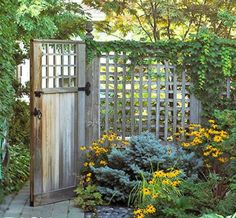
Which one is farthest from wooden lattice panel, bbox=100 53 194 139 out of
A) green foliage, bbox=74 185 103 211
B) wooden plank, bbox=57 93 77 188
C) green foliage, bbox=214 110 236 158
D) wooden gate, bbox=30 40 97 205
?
green foliage, bbox=214 110 236 158

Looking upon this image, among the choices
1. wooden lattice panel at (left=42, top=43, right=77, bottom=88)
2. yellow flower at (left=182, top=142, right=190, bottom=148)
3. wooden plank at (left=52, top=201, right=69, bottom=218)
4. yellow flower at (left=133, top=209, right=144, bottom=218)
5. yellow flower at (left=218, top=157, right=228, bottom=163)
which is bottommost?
wooden plank at (left=52, top=201, right=69, bottom=218)

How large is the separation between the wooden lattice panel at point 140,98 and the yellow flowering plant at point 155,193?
49.8 inches

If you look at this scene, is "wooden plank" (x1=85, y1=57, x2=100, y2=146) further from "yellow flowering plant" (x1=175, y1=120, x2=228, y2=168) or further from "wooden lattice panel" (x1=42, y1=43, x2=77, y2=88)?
"yellow flowering plant" (x1=175, y1=120, x2=228, y2=168)

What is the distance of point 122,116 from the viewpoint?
642 centimetres

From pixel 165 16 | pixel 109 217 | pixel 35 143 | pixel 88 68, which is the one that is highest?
pixel 165 16

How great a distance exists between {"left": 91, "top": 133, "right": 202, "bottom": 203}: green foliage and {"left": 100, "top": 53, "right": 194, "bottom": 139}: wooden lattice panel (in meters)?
0.68

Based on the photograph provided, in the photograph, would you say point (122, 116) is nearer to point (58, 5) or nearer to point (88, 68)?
point (88, 68)

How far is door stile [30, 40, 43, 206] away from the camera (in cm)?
523

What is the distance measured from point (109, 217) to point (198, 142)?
158 centimetres

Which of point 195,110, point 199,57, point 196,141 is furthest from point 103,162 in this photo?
point 199,57

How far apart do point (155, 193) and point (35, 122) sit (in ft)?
4.96

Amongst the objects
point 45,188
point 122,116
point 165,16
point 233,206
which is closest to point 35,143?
point 45,188

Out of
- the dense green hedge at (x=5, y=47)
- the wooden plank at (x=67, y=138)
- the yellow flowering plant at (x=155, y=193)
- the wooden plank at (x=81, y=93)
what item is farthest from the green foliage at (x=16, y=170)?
the yellow flowering plant at (x=155, y=193)

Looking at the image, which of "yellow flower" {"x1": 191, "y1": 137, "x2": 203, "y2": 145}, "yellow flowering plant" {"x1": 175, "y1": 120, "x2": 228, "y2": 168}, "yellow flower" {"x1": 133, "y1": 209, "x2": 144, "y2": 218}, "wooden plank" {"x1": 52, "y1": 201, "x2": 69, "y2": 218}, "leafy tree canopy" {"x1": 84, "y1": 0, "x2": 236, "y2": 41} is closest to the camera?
"yellow flower" {"x1": 133, "y1": 209, "x2": 144, "y2": 218}
